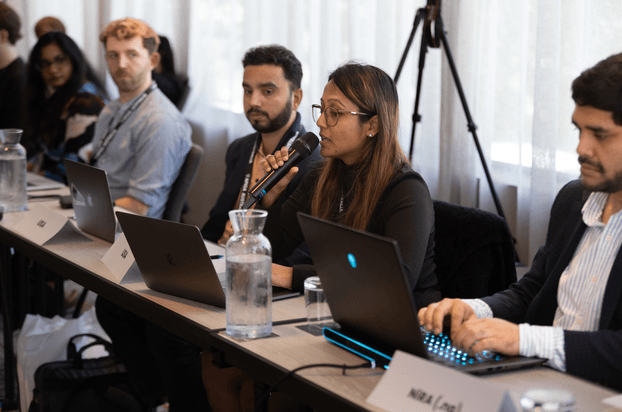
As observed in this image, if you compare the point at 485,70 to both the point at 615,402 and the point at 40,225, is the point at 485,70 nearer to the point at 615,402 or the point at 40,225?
the point at 40,225

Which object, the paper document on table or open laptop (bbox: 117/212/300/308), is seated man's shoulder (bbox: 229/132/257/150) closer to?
open laptop (bbox: 117/212/300/308)

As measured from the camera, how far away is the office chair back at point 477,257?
1761mm

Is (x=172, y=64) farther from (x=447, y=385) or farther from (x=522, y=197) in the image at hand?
(x=447, y=385)

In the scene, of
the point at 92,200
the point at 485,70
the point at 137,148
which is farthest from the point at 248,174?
the point at 485,70

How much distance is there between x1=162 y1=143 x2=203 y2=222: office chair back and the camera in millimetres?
2842

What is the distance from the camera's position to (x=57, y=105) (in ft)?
13.2

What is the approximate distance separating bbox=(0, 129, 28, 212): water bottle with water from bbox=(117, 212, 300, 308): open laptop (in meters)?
1.15

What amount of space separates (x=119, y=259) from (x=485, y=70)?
63.6 inches

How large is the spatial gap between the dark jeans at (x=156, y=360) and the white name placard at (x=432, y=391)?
3.91 feet

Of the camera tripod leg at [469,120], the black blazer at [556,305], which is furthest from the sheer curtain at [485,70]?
the black blazer at [556,305]

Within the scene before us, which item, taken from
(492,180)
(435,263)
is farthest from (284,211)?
(492,180)

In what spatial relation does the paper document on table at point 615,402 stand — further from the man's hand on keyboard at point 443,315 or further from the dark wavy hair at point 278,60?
the dark wavy hair at point 278,60

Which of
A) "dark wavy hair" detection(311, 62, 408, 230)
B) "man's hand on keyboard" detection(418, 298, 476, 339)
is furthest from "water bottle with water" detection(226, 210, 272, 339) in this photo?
"dark wavy hair" detection(311, 62, 408, 230)

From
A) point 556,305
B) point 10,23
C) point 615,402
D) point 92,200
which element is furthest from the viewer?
point 10,23
